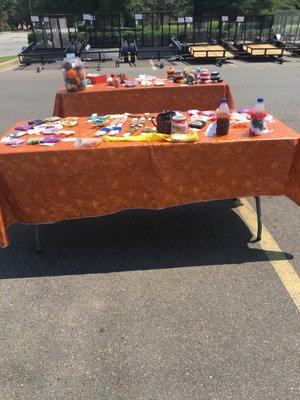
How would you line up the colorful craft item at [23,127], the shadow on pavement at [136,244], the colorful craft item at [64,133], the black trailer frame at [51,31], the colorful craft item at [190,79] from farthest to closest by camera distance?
1. the black trailer frame at [51,31]
2. the colorful craft item at [190,79]
3. the colorful craft item at [23,127]
4. the colorful craft item at [64,133]
5. the shadow on pavement at [136,244]

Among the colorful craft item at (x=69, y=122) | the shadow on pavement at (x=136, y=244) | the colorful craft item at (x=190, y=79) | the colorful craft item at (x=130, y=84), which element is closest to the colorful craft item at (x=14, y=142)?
the colorful craft item at (x=69, y=122)

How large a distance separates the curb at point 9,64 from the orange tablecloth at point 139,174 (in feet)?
48.9

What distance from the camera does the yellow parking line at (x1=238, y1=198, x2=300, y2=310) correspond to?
2799mm

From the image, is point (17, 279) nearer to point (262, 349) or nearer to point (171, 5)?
point (262, 349)

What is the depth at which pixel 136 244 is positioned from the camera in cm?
345

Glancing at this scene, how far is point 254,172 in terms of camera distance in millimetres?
3086

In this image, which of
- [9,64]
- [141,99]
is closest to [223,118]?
[141,99]

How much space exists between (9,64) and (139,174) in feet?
54.4

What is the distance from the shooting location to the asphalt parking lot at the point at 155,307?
215 cm

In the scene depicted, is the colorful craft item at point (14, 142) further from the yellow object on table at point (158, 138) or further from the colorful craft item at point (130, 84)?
the colorful craft item at point (130, 84)

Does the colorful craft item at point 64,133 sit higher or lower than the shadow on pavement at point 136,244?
higher

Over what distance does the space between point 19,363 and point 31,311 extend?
470mm

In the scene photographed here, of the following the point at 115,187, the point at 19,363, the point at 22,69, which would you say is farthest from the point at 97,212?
the point at 22,69

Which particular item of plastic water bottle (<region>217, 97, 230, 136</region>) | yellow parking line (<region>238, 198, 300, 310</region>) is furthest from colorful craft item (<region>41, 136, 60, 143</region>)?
yellow parking line (<region>238, 198, 300, 310</region>)
